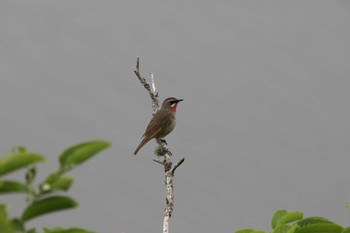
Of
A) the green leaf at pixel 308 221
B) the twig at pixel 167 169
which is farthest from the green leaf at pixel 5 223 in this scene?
the twig at pixel 167 169

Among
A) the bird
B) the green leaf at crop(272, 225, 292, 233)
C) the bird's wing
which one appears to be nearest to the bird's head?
the bird

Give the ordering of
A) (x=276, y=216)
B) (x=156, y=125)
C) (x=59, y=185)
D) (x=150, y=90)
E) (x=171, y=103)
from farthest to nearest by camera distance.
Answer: (x=171, y=103)
(x=156, y=125)
(x=150, y=90)
(x=276, y=216)
(x=59, y=185)

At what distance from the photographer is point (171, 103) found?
10.1 metres

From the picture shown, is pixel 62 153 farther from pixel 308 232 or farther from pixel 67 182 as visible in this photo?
pixel 308 232

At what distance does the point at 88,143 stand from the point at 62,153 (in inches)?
2.2

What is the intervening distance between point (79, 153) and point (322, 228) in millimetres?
1348

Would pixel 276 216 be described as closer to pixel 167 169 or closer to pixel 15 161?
pixel 15 161

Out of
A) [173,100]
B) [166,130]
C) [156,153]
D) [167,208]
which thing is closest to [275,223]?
[167,208]

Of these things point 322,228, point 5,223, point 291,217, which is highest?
point 291,217

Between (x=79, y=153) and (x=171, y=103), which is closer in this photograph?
(x=79, y=153)

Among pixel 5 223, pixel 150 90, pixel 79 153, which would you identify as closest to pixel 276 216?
pixel 79 153

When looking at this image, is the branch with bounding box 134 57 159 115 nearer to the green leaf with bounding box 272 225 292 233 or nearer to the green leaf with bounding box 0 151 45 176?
the green leaf with bounding box 272 225 292 233

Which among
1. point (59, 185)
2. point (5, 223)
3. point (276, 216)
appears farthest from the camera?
point (276, 216)

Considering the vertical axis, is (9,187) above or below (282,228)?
below
